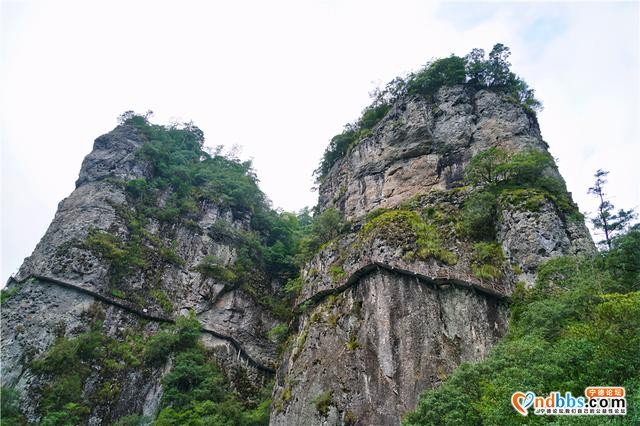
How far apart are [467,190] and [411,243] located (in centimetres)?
504

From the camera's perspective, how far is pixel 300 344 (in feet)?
62.6

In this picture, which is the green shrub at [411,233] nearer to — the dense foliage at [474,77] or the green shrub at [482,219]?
the green shrub at [482,219]

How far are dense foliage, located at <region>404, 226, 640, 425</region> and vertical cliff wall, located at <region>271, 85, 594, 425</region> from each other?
11.4 feet

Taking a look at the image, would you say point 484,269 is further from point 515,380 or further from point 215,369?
point 215,369

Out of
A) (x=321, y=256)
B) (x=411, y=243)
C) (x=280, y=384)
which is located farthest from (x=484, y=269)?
(x=280, y=384)

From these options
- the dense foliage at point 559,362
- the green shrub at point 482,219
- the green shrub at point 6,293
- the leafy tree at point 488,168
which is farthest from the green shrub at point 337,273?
the green shrub at point 6,293

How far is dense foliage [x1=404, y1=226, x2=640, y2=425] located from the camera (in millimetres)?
9102

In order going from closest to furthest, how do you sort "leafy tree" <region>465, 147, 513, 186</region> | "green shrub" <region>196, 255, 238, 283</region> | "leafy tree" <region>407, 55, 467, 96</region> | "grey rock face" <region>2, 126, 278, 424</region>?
"grey rock face" <region>2, 126, 278, 424</region> < "leafy tree" <region>465, 147, 513, 186</region> < "green shrub" <region>196, 255, 238, 283</region> < "leafy tree" <region>407, 55, 467, 96</region>

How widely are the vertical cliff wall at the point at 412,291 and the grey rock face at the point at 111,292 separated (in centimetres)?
525

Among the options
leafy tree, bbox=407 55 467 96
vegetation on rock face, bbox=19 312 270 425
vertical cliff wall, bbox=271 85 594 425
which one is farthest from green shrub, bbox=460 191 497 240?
vegetation on rock face, bbox=19 312 270 425

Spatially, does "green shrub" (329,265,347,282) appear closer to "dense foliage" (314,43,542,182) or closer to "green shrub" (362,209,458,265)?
"green shrub" (362,209,458,265)

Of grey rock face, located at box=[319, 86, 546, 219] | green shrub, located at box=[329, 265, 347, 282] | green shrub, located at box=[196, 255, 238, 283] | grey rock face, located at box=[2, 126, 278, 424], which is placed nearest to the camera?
green shrub, located at box=[329, 265, 347, 282]

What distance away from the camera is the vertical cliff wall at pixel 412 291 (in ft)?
50.5

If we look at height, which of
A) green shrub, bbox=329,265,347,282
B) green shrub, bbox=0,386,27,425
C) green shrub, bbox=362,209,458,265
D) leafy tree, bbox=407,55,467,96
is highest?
leafy tree, bbox=407,55,467,96
